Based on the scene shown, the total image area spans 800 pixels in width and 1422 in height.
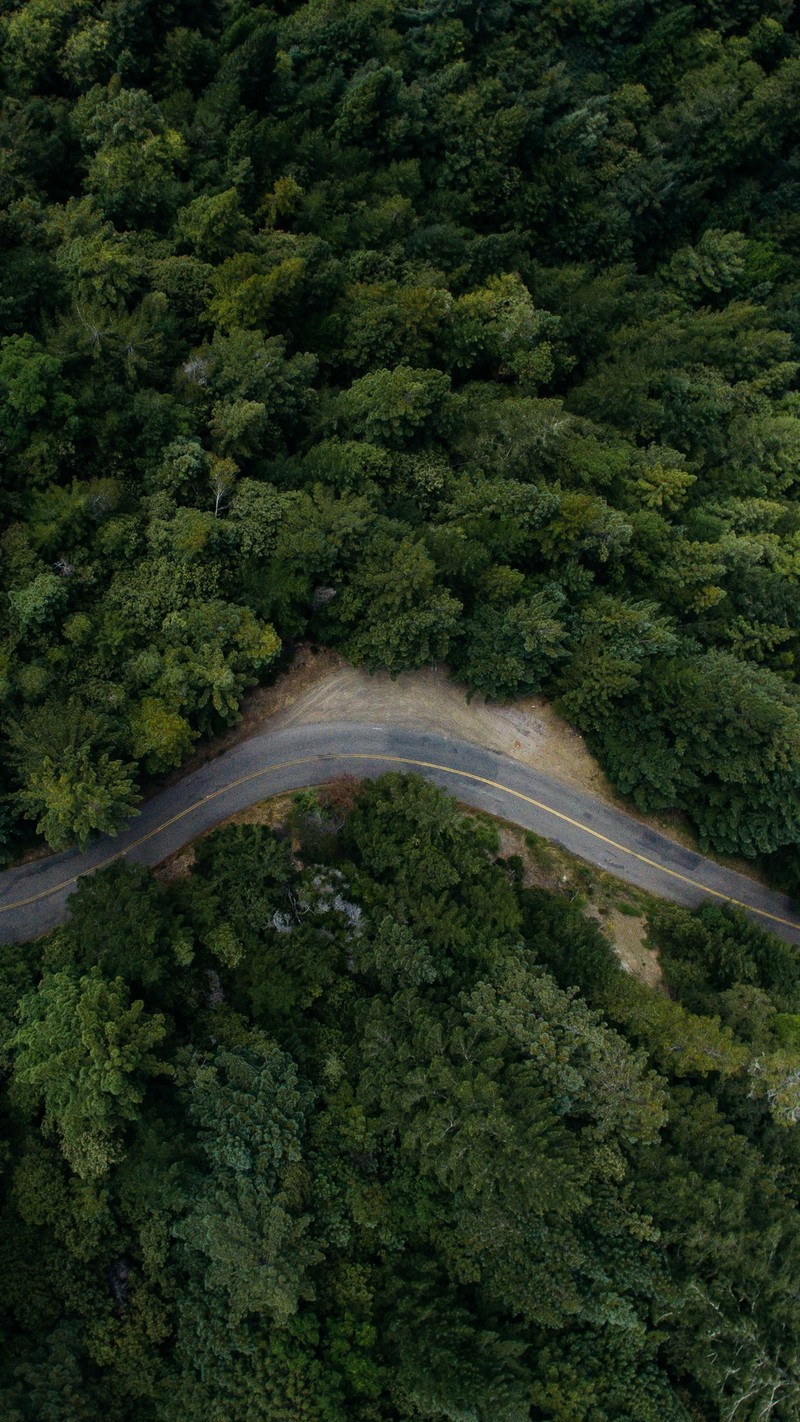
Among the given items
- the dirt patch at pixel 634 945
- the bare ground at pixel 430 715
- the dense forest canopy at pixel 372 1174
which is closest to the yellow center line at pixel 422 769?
the bare ground at pixel 430 715

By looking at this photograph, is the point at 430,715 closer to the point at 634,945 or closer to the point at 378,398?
the point at 634,945

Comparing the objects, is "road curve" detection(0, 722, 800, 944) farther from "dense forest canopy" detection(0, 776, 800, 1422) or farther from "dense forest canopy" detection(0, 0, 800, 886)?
"dense forest canopy" detection(0, 776, 800, 1422)

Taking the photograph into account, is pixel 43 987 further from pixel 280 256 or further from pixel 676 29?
pixel 676 29

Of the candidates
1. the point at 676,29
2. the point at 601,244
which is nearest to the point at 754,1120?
the point at 601,244

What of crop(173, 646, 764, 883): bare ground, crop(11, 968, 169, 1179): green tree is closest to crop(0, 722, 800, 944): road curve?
crop(173, 646, 764, 883): bare ground

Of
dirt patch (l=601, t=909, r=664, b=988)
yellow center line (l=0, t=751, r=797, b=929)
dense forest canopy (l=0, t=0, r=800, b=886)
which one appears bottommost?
dirt patch (l=601, t=909, r=664, b=988)

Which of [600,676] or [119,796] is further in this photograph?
[600,676]
